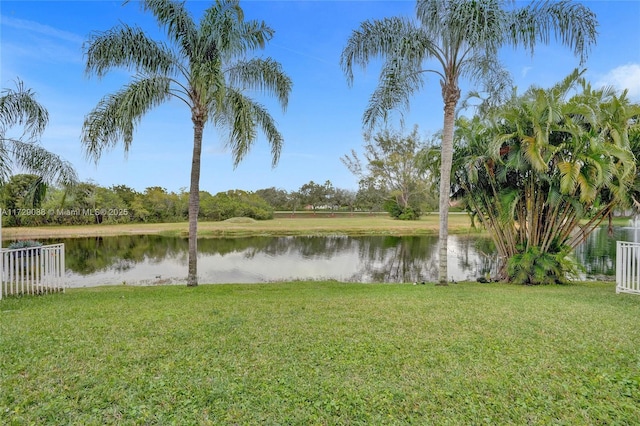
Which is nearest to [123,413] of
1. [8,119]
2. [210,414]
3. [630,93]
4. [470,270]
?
[210,414]

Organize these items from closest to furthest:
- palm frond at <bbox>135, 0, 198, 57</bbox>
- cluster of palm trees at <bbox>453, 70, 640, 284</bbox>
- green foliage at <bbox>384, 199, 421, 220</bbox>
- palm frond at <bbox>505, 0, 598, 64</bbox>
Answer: cluster of palm trees at <bbox>453, 70, 640, 284</bbox> → palm frond at <bbox>505, 0, 598, 64</bbox> → palm frond at <bbox>135, 0, 198, 57</bbox> → green foliage at <bbox>384, 199, 421, 220</bbox>

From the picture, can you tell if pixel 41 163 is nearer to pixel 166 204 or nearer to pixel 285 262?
pixel 285 262

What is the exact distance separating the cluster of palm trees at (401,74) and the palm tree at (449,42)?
24mm

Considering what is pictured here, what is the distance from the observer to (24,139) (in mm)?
8977

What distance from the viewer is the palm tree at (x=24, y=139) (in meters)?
8.73

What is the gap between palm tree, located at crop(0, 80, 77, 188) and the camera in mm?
8734

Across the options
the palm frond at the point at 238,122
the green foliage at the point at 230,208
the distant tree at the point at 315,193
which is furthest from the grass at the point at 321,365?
the distant tree at the point at 315,193

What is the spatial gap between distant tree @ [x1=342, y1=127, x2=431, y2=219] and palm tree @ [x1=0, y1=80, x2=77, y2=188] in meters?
35.2

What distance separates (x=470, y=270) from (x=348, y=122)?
1083 centimetres

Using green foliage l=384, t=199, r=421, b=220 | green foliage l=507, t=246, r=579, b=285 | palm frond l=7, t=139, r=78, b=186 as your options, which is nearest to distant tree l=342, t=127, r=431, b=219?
green foliage l=384, t=199, r=421, b=220

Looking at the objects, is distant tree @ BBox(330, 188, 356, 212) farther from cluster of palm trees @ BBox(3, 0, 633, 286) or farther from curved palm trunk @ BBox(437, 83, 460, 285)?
curved palm trunk @ BBox(437, 83, 460, 285)

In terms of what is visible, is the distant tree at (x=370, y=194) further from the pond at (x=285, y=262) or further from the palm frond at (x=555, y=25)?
the palm frond at (x=555, y=25)

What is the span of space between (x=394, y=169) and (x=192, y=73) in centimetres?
3689

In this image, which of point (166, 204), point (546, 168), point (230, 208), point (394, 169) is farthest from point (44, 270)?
point (394, 169)
